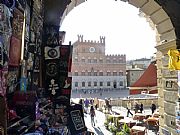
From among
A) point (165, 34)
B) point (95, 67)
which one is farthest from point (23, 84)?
point (95, 67)

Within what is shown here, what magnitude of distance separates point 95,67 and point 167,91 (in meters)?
51.1

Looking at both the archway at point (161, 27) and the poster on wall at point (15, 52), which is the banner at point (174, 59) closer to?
the archway at point (161, 27)

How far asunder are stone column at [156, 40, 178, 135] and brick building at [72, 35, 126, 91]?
47.4 metres

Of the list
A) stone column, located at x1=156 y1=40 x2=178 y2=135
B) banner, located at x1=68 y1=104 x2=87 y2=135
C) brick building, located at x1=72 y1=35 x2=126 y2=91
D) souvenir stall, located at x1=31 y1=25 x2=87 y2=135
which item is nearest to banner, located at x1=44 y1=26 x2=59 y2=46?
souvenir stall, located at x1=31 y1=25 x2=87 y2=135

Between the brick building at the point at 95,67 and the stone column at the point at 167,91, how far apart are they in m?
47.4

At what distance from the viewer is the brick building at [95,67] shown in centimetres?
5584

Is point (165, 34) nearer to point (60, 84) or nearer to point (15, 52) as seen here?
point (60, 84)

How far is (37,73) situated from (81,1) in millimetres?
3416

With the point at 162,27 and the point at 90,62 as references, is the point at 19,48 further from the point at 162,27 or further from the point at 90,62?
the point at 90,62

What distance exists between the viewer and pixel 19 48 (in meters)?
3.38

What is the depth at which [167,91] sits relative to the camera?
7.18 meters

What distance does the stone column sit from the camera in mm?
6797

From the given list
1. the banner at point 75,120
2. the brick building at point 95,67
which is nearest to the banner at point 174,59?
the banner at point 75,120

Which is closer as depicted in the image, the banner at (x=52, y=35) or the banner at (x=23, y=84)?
the banner at (x=23, y=84)
